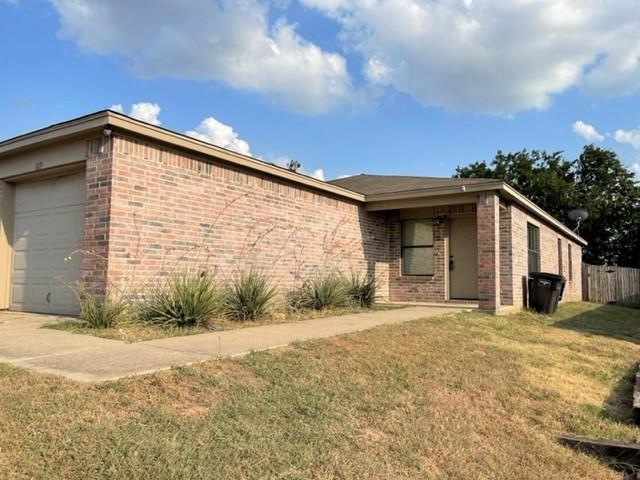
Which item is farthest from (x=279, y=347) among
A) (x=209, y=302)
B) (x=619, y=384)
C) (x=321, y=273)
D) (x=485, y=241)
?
(x=485, y=241)

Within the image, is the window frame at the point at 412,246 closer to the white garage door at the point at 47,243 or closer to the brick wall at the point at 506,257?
the brick wall at the point at 506,257

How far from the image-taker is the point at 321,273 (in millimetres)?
11000

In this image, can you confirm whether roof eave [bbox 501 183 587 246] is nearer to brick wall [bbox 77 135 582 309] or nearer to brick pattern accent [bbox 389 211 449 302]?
brick wall [bbox 77 135 582 309]

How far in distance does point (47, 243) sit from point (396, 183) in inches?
361

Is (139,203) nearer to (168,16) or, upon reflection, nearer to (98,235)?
(98,235)

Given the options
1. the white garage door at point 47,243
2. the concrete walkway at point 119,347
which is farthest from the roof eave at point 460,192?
the white garage door at point 47,243

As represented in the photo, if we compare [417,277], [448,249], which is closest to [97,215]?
[417,277]

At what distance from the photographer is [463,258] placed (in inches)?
496

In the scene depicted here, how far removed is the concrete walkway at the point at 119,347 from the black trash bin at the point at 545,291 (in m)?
6.60

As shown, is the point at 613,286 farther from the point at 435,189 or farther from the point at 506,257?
the point at 435,189

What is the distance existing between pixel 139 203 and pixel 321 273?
489 cm

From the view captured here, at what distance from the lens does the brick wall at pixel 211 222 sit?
6.92 metres

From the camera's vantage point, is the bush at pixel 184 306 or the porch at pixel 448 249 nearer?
the bush at pixel 184 306

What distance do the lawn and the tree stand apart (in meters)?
31.8
